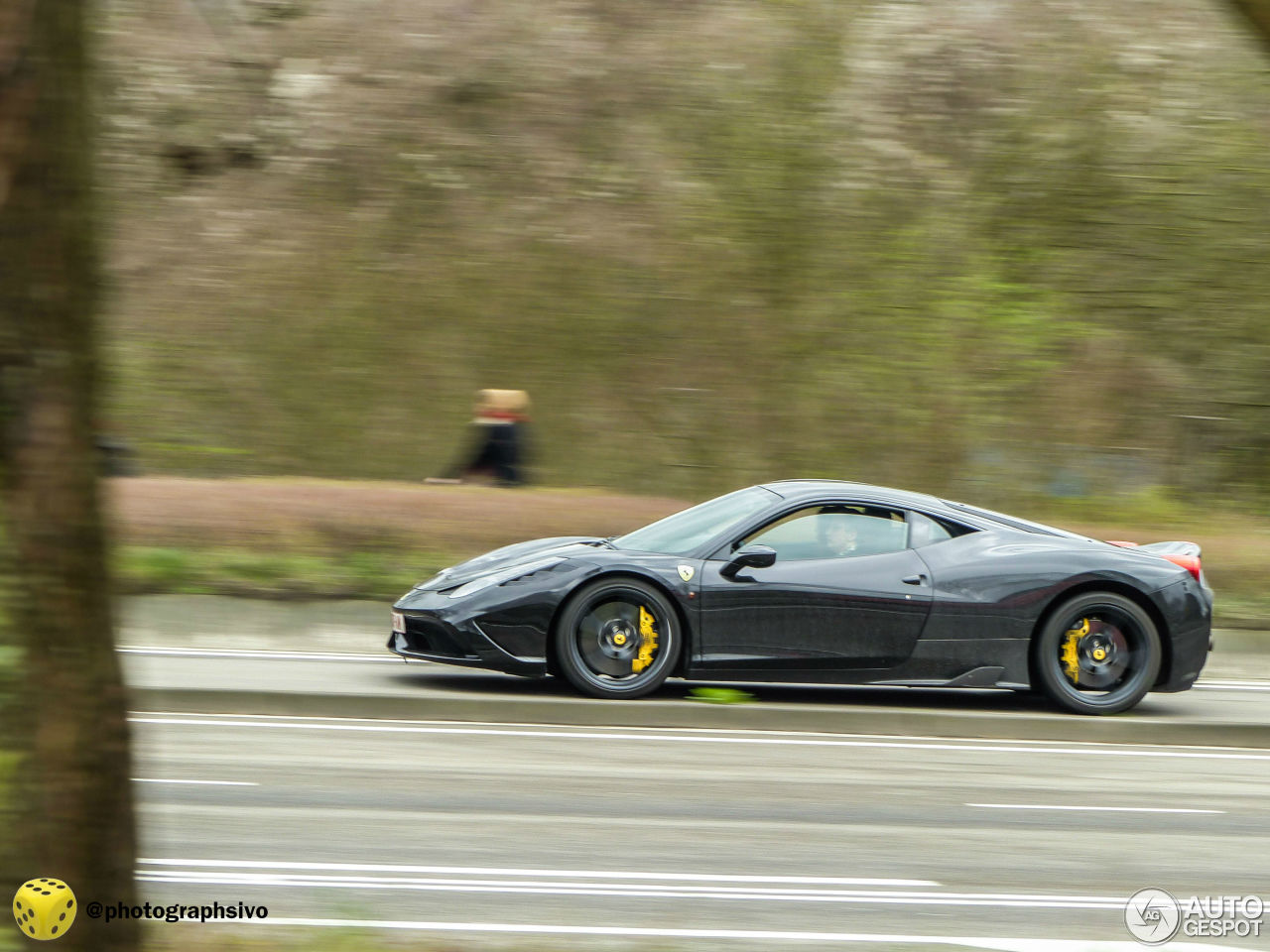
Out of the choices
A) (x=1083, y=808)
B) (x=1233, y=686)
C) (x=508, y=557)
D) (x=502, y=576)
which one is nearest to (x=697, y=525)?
(x=508, y=557)

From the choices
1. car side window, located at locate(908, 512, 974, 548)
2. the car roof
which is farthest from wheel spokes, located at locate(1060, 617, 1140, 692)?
the car roof

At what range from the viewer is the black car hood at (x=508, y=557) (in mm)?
8857

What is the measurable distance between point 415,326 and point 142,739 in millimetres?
10257

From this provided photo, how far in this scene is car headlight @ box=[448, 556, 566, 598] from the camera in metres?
8.64

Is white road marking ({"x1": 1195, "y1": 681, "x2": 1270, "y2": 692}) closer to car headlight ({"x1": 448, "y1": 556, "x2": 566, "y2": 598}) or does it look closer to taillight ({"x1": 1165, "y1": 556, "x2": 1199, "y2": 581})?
taillight ({"x1": 1165, "y1": 556, "x2": 1199, "y2": 581})

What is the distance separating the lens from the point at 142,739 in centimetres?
716

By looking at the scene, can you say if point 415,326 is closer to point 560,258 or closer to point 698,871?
point 560,258

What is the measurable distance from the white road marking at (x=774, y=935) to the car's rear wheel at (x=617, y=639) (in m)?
3.99

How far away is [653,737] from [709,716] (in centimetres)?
48

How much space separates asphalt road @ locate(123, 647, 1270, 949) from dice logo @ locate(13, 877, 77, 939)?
0.56 meters

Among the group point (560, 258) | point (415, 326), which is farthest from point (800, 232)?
point (415, 326)

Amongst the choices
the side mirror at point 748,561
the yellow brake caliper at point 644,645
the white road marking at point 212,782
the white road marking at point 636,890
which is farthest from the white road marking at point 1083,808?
the white road marking at point 212,782

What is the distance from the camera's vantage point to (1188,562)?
908 cm

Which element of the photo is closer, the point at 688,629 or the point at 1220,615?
the point at 688,629
